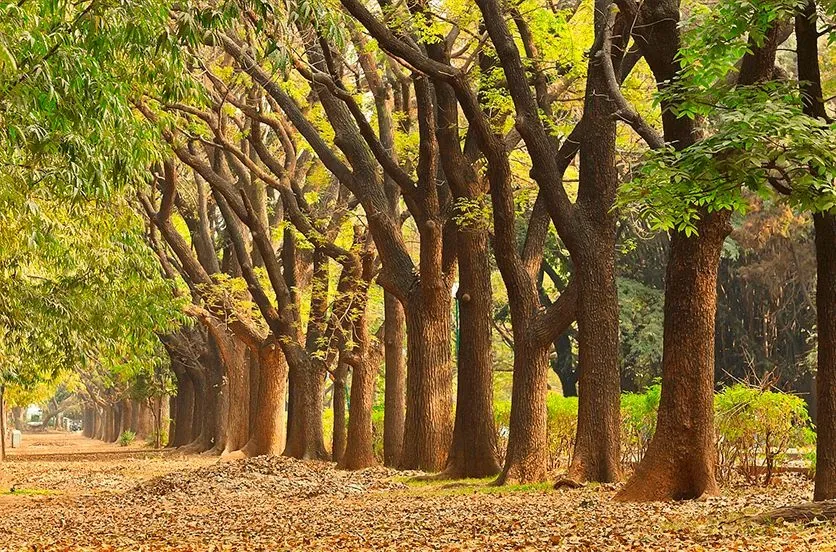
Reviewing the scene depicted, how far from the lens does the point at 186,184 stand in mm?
29797

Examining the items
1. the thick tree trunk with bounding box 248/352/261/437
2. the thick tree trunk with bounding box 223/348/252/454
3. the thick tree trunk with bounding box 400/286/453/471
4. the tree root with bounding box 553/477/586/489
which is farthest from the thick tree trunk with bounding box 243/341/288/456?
the tree root with bounding box 553/477/586/489

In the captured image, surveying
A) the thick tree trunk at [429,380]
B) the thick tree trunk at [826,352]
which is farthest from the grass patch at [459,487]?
the thick tree trunk at [826,352]

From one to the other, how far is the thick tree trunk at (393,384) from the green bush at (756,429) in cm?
876

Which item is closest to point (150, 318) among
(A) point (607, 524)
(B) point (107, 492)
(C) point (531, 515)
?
(B) point (107, 492)

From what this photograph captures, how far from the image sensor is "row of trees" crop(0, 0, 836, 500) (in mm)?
8961

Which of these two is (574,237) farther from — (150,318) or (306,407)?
(306,407)

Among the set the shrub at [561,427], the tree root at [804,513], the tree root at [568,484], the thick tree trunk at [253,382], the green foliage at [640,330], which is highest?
the green foliage at [640,330]

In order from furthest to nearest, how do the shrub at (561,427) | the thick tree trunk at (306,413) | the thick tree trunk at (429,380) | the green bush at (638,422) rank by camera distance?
the thick tree trunk at (306,413)
the shrub at (561,427)
the thick tree trunk at (429,380)
the green bush at (638,422)

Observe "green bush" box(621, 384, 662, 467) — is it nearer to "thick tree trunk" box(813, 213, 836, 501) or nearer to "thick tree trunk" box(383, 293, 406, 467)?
"thick tree trunk" box(383, 293, 406, 467)

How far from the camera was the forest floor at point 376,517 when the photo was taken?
9.04 m

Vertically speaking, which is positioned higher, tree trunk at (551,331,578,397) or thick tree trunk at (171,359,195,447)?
tree trunk at (551,331,578,397)

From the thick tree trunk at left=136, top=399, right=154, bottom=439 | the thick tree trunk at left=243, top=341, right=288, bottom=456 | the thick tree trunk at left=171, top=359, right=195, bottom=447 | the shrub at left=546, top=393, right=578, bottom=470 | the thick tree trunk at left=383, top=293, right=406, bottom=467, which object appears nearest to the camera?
the shrub at left=546, top=393, right=578, bottom=470

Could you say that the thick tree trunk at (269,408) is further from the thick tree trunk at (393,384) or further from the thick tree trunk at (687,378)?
the thick tree trunk at (687,378)

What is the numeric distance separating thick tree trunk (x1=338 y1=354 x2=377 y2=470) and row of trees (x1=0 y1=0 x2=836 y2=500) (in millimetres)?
56
